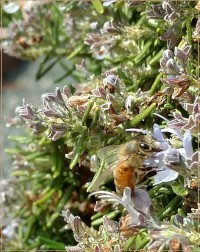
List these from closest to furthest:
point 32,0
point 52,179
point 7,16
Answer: point 52,179 → point 32,0 → point 7,16

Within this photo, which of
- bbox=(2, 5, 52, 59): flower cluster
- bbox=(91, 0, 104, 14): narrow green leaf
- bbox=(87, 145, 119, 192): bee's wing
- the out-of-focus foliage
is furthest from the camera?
bbox=(2, 5, 52, 59): flower cluster

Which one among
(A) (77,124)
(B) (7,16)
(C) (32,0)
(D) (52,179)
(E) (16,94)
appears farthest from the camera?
(E) (16,94)

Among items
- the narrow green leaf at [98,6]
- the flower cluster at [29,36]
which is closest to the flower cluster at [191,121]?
the narrow green leaf at [98,6]

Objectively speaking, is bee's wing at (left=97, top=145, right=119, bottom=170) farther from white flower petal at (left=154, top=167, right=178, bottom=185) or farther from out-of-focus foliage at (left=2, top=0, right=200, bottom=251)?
white flower petal at (left=154, top=167, right=178, bottom=185)

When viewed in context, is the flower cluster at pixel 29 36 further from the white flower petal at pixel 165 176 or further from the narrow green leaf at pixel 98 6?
the white flower petal at pixel 165 176

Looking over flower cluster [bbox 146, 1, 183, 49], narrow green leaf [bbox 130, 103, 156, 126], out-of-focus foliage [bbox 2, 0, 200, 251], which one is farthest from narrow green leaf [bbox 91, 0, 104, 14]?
narrow green leaf [bbox 130, 103, 156, 126]

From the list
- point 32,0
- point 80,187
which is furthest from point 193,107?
point 32,0

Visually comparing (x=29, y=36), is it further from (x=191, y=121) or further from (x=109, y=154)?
(x=191, y=121)

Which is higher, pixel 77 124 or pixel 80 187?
pixel 77 124

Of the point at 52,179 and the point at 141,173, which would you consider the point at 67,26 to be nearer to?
the point at 52,179
